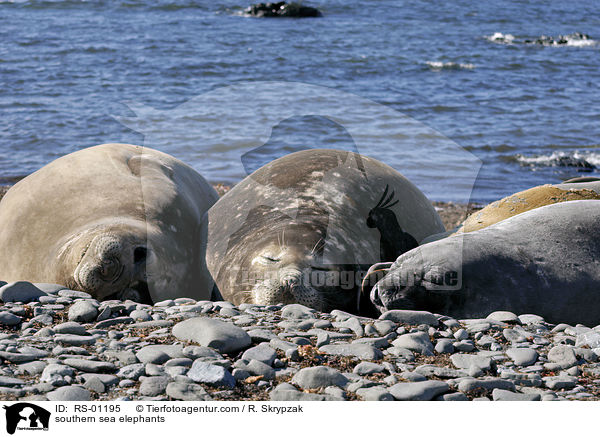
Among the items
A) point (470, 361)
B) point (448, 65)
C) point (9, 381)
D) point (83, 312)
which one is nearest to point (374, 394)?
point (470, 361)

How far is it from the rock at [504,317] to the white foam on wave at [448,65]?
A: 12982 mm

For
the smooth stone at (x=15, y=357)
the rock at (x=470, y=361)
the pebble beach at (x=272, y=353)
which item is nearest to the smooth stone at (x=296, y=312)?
the pebble beach at (x=272, y=353)

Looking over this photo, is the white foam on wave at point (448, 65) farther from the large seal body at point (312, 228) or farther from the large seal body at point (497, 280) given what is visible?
the large seal body at point (497, 280)

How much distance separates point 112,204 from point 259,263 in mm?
1014

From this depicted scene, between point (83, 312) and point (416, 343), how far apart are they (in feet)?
4.63

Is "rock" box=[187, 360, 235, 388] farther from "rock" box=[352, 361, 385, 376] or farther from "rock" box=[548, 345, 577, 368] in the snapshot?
"rock" box=[548, 345, 577, 368]

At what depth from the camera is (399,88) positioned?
43.7ft

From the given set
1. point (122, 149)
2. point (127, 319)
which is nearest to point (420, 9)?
point (122, 149)

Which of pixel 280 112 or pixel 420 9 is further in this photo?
pixel 420 9

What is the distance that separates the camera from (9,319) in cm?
299

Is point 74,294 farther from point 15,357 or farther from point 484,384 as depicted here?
point 484,384

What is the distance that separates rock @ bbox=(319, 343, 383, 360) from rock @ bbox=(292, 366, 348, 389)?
0.23 m

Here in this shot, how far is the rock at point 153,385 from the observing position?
231 cm

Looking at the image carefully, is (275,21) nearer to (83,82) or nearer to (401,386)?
(83,82)
